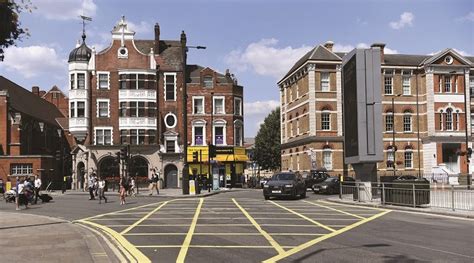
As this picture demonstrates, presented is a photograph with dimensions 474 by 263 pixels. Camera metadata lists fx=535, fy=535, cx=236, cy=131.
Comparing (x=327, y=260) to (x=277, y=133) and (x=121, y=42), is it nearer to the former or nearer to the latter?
(x=121, y=42)

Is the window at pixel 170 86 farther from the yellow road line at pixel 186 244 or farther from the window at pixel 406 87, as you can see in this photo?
the yellow road line at pixel 186 244

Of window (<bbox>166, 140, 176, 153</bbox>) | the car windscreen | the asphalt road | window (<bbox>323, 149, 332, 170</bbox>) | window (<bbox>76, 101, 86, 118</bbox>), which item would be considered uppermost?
window (<bbox>76, 101, 86, 118</bbox>)

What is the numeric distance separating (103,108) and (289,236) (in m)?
46.8

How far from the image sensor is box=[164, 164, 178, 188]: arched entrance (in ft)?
186

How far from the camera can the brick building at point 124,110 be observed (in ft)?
184

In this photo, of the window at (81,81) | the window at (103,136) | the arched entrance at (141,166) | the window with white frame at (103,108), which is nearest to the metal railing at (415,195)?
the arched entrance at (141,166)

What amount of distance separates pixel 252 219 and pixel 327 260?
8.12m

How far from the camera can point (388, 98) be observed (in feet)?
189

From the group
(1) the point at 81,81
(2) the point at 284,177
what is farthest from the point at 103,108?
(2) the point at 284,177

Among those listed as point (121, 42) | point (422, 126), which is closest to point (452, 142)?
point (422, 126)

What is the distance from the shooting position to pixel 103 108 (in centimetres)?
5700

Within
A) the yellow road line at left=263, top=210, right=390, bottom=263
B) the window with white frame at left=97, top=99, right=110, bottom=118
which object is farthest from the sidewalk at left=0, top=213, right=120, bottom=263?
the window with white frame at left=97, top=99, right=110, bottom=118

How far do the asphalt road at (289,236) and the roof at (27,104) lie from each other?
50228mm

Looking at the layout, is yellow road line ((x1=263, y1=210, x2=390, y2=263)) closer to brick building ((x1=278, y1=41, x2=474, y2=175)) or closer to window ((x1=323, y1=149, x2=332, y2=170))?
window ((x1=323, y1=149, x2=332, y2=170))
